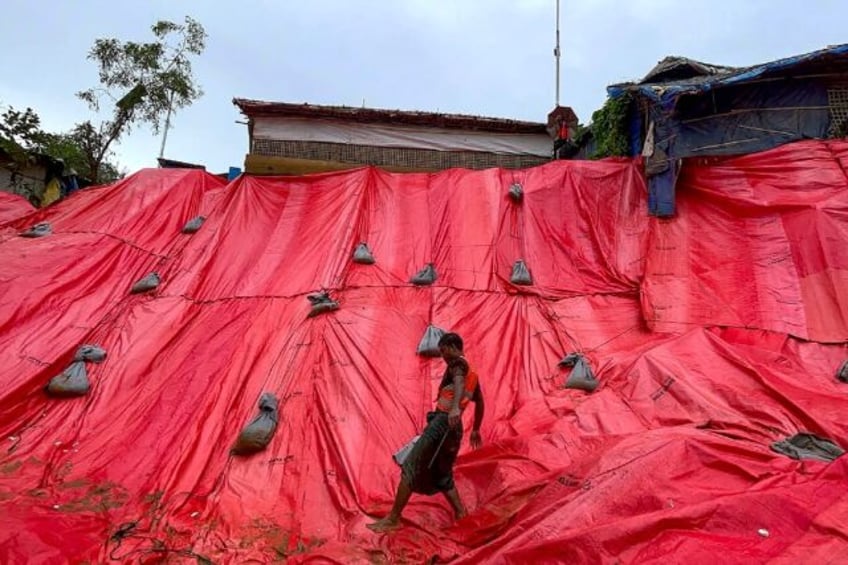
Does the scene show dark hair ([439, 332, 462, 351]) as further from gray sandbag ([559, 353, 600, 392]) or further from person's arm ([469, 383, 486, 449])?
gray sandbag ([559, 353, 600, 392])

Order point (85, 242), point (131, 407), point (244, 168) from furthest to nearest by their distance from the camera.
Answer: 1. point (244, 168)
2. point (85, 242)
3. point (131, 407)

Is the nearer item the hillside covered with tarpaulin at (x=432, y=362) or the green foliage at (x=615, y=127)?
the hillside covered with tarpaulin at (x=432, y=362)

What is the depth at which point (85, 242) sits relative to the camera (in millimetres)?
8617

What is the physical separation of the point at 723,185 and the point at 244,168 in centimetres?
970

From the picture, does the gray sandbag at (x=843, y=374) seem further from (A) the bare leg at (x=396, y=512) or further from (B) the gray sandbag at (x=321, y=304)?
(B) the gray sandbag at (x=321, y=304)

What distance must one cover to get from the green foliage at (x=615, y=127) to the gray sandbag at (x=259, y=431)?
865 centimetres

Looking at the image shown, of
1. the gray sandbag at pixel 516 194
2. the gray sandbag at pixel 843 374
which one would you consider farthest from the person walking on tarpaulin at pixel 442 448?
the gray sandbag at pixel 516 194

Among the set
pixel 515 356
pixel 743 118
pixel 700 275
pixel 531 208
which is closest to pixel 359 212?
pixel 531 208

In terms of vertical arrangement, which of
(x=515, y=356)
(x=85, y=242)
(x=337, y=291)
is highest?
(x=85, y=242)

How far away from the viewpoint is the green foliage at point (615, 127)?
1075cm

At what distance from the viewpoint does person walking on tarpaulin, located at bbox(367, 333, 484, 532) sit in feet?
13.4

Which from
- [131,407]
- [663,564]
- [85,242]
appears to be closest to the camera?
[663,564]

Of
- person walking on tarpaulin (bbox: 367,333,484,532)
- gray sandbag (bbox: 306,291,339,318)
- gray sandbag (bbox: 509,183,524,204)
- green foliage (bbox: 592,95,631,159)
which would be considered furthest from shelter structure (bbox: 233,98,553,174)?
person walking on tarpaulin (bbox: 367,333,484,532)

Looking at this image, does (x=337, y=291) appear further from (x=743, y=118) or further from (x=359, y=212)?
(x=743, y=118)
